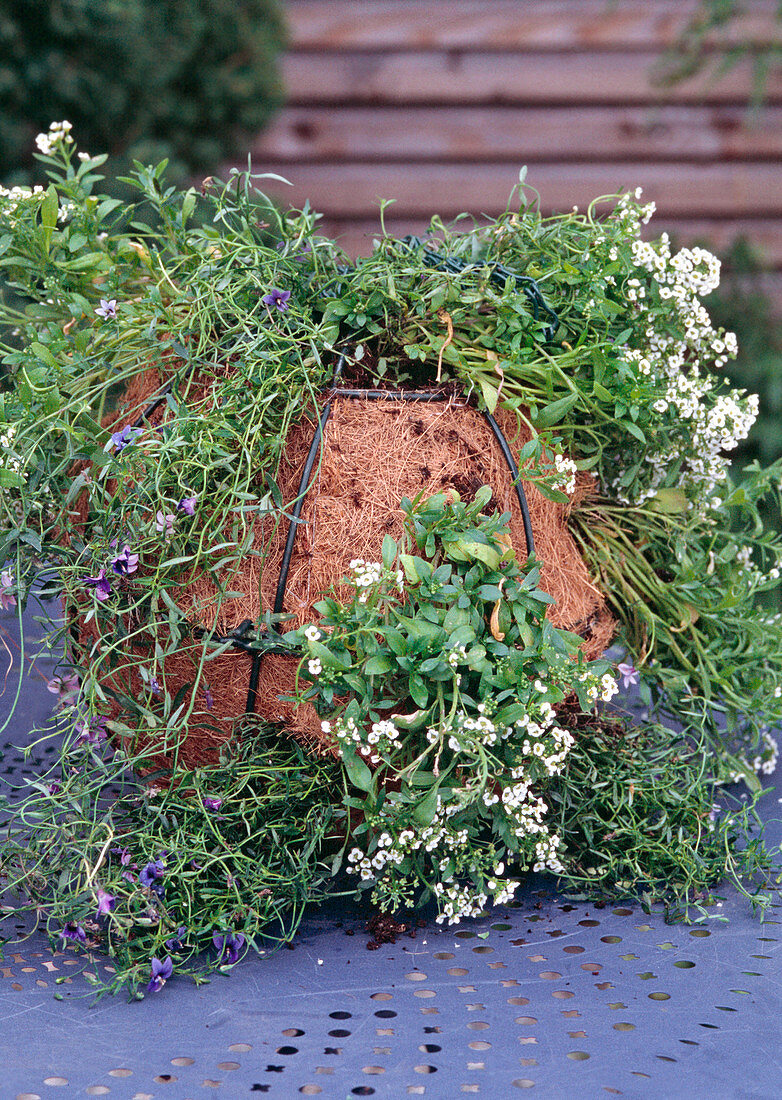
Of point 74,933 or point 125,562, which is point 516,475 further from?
point 74,933

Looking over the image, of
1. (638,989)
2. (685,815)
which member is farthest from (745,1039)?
(685,815)

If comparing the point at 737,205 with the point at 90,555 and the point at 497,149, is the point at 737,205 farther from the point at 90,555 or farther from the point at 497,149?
the point at 90,555

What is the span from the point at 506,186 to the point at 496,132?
208 millimetres

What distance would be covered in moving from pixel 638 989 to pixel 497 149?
3.59m

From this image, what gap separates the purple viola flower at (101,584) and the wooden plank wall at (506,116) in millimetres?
2929

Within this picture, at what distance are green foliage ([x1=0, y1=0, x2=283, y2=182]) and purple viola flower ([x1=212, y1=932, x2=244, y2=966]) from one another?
250 cm

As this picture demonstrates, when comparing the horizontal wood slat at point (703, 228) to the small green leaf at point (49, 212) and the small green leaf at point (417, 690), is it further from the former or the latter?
the small green leaf at point (417, 690)

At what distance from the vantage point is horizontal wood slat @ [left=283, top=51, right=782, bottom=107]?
3.83 meters

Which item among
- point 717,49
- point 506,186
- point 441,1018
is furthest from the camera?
point 506,186

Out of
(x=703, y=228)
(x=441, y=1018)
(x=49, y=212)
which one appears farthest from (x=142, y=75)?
(x=441, y=1018)

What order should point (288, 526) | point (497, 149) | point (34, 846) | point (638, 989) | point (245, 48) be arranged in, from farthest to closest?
1. point (497, 149)
2. point (245, 48)
3. point (288, 526)
4. point (34, 846)
5. point (638, 989)

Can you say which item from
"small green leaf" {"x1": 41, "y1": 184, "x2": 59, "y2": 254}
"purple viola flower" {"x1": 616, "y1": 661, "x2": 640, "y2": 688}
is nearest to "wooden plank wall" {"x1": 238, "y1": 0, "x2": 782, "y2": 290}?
"small green leaf" {"x1": 41, "y1": 184, "x2": 59, "y2": 254}

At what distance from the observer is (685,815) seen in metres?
1.25

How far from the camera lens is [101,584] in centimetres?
112
